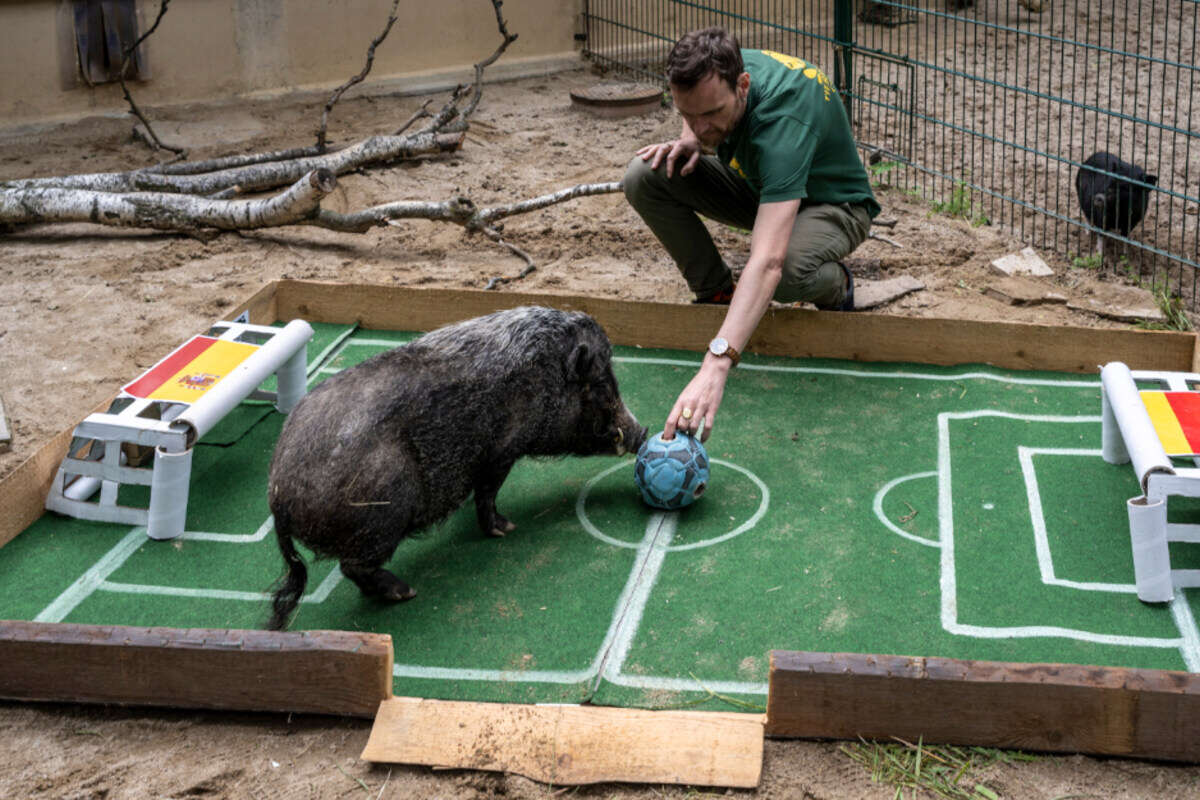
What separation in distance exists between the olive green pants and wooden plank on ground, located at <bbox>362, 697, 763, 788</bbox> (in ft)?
8.68

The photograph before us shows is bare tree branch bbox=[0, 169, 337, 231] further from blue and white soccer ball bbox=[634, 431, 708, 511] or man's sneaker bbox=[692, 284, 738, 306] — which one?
blue and white soccer ball bbox=[634, 431, 708, 511]

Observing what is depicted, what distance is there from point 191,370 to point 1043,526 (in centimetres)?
330

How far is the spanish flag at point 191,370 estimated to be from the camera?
4.59 m

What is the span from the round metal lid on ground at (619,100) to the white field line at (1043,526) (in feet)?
19.1

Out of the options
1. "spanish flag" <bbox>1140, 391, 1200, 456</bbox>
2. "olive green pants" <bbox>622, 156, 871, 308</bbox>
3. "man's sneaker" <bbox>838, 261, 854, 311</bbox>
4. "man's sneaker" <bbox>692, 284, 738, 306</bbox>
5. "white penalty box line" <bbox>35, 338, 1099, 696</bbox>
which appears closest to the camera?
"white penalty box line" <bbox>35, 338, 1099, 696</bbox>

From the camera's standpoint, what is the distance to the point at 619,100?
9.73m

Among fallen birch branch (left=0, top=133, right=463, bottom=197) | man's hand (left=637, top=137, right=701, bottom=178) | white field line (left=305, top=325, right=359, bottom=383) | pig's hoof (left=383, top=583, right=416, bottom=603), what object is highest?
man's hand (left=637, top=137, right=701, bottom=178)

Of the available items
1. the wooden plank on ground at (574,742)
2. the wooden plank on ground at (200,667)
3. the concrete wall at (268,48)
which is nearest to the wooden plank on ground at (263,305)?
the wooden plank on ground at (200,667)

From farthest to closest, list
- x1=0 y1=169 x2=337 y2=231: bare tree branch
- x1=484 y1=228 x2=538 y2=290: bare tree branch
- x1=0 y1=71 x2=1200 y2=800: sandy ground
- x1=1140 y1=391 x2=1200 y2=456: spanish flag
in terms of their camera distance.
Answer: x1=0 y1=169 x2=337 y2=231: bare tree branch < x1=484 y1=228 x2=538 y2=290: bare tree branch < x1=1140 y1=391 x2=1200 y2=456: spanish flag < x1=0 y1=71 x2=1200 y2=800: sandy ground

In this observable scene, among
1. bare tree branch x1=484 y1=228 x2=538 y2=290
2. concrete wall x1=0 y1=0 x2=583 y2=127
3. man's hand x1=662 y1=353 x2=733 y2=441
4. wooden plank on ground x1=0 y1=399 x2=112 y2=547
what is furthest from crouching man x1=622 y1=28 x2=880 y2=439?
concrete wall x1=0 y1=0 x2=583 y2=127

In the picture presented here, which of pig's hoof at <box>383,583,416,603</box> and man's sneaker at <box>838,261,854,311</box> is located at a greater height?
man's sneaker at <box>838,261,854,311</box>

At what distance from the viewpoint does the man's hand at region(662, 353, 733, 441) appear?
427 cm

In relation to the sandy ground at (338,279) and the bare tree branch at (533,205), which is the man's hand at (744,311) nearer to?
the sandy ground at (338,279)

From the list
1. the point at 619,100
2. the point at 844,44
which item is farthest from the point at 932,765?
the point at 619,100
